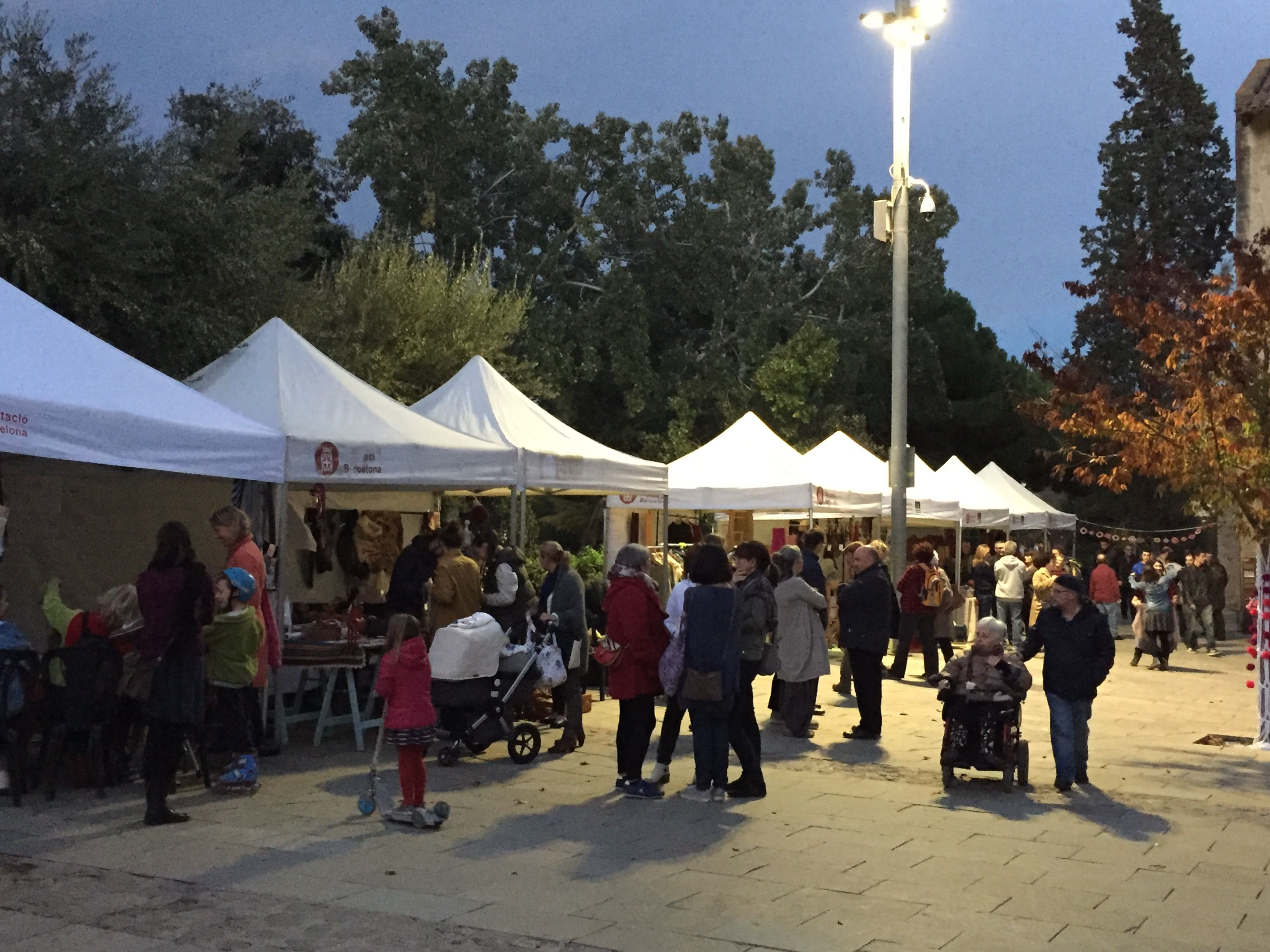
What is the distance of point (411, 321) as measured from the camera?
23.5m

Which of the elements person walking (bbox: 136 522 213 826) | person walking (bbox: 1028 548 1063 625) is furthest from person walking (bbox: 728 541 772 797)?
person walking (bbox: 1028 548 1063 625)

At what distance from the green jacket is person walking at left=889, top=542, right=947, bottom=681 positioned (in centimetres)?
822

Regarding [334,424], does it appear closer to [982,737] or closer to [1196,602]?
[982,737]

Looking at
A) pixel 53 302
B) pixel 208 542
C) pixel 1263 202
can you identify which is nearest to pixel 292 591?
pixel 208 542

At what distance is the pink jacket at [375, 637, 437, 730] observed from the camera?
7.33 metres

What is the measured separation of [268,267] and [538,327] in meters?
18.1

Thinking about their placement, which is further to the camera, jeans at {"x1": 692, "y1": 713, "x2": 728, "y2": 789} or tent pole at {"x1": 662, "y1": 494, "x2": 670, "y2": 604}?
tent pole at {"x1": 662, "y1": 494, "x2": 670, "y2": 604}

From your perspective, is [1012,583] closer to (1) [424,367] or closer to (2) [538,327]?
(1) [424,367]

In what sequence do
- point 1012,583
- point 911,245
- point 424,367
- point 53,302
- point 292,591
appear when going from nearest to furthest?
point 292,591 → point 53,302 → point 1012,583 → point 424,367 → point 911,245

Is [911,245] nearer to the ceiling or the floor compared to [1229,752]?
nearer to the ceiling

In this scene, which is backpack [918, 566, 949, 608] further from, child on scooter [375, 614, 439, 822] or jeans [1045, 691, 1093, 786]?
child on scooter [375, 614, 439, 822]

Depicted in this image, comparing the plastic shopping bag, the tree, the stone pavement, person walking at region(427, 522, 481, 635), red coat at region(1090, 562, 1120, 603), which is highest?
the tree

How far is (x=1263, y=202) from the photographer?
2539cm

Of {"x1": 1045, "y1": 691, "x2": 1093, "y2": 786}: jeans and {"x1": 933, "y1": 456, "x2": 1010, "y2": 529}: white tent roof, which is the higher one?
{"x1": 933, "y1": 456, "x2": 1010, "y2": 529}: white tent roof
